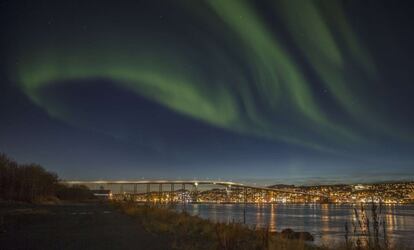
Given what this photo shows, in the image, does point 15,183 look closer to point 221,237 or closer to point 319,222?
point 319,222

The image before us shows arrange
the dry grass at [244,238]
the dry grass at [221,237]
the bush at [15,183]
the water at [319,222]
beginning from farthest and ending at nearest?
1. the bush at [15,183]
2. the water at [319,222]
3. the dry grass at [221,237]
4. the dry grass at [244,238]

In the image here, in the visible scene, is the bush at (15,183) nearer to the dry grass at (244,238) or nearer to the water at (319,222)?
the water at (319,222)

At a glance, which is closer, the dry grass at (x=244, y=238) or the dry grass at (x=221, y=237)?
the dry grass at (x=244, y=238)

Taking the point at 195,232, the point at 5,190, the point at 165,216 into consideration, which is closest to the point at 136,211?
the point at 165,216

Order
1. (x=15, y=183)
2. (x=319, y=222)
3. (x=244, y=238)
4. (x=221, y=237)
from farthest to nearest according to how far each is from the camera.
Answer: (x=319, y=222) < (x=15, y=183) < (x=244, y=238) < (x=221, y=237)

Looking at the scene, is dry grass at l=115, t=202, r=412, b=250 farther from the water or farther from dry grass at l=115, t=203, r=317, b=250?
the water

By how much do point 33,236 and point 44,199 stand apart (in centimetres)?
4912

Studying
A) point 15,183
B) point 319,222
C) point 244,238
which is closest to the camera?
point 244,238

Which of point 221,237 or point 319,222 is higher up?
point 221,237

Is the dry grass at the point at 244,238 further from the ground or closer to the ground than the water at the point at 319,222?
further from the ground

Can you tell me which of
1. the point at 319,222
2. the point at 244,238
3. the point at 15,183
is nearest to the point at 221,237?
the point at 244,238

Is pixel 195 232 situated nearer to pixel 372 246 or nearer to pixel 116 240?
pixel 116 240

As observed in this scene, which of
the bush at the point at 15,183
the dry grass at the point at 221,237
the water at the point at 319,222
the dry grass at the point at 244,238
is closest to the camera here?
the dry grass at the point at 244,238

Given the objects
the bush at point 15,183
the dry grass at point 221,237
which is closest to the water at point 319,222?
the dry grass at point 221,237
